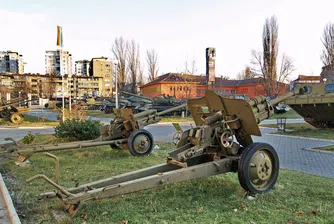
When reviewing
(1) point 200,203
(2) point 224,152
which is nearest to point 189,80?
(2) point 224,152

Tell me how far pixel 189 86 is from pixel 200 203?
102 feet

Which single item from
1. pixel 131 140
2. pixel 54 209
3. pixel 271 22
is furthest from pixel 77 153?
pixel 271 22

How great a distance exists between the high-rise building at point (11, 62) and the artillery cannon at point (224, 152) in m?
106

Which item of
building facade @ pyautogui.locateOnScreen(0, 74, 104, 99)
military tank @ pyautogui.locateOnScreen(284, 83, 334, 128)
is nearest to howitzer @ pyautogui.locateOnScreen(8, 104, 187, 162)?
military tank @ pyautogui.locateOnScreen(284, 83, 334, 128)

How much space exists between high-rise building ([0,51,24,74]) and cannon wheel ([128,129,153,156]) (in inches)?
4045

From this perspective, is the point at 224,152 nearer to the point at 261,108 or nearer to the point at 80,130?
Answer: the point at 261,108

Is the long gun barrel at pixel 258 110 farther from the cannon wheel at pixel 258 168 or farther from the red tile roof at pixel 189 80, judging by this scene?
the red tile roof at pixel 189 80

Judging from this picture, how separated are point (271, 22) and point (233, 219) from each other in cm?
3580

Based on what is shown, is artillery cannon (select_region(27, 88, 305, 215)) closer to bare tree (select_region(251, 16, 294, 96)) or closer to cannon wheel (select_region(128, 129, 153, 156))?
cannon wheel (select_region(128, 129, 153, 156))

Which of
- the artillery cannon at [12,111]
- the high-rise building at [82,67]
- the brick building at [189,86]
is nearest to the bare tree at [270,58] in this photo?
the brick building at [189,86]

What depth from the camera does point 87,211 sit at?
3.81 meters

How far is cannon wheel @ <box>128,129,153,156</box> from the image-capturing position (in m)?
7.42

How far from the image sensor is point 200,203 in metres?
4.13

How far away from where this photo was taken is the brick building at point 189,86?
36156 mm
